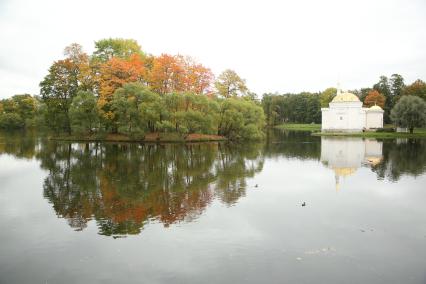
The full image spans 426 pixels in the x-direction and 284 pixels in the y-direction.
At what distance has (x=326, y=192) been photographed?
2055 centimetres

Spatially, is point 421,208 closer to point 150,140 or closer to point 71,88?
point 150,140

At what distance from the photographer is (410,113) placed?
6944 centimetres

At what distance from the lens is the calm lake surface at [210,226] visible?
10.5 m

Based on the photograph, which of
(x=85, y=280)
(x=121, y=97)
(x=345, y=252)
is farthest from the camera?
(x=121, y=97)

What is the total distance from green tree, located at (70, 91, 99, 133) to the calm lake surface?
25627 mm

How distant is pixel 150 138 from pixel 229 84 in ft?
62.8

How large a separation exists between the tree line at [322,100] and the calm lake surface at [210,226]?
74573 millimetres

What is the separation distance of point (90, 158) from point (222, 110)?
26234 millimetres

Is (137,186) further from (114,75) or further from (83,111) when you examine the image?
(114,75)

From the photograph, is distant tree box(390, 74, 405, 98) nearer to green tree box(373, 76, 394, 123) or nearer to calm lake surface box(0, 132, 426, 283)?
green tree box(373, 76, 394, 123)

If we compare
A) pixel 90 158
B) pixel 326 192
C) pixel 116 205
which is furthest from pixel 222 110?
pixel 116 205

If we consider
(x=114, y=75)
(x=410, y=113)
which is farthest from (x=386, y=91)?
(x=114, y=75)

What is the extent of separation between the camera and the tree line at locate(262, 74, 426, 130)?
3755 inches

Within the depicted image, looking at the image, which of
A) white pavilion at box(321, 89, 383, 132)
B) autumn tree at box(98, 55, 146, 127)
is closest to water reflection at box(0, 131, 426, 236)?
autumn tree at box(98, 55, 146, 127)
